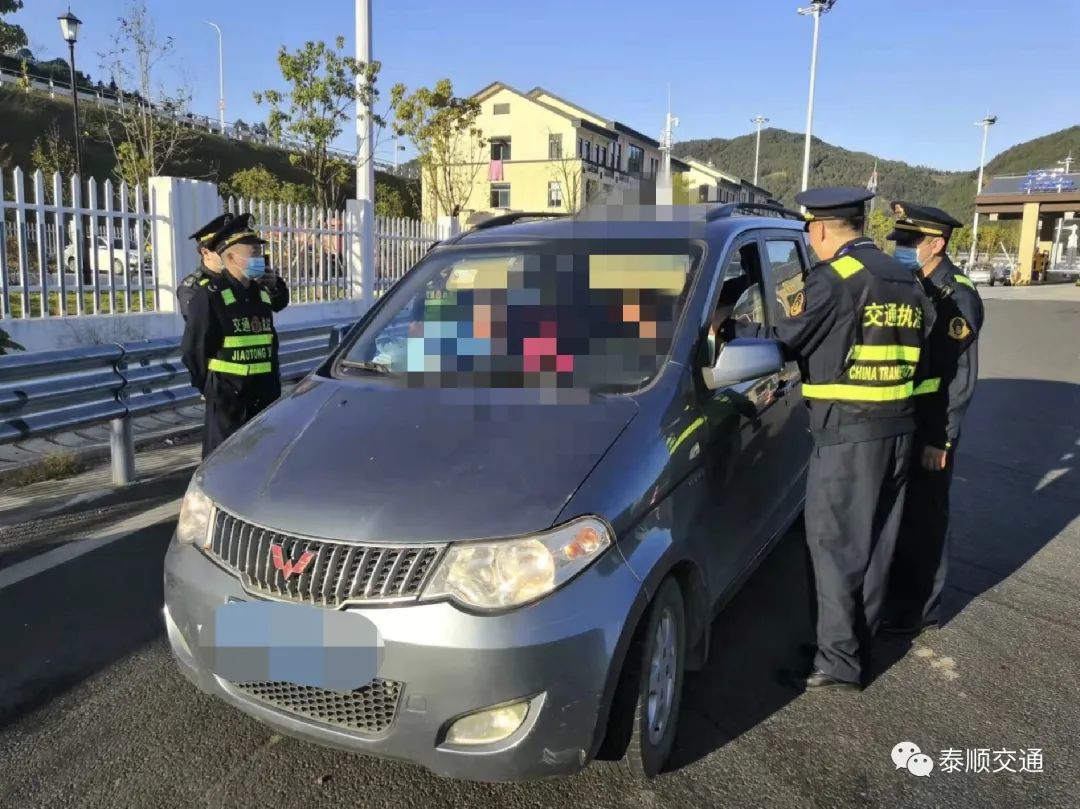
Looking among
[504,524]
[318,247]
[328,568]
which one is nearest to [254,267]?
[328,568]

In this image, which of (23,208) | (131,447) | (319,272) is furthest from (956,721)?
(319,272)

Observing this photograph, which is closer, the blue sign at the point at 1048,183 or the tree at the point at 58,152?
the tree at the point at 58,152

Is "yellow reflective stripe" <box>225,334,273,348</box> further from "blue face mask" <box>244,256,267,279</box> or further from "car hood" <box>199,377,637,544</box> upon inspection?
"car hood" <box>199,377,637,544</box>

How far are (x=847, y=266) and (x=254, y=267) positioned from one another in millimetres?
3234

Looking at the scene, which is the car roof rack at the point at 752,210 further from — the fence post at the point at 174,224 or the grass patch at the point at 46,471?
the fence post at the point at 174,224

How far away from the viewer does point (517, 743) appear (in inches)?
84.8

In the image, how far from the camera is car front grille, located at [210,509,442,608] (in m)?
2.18

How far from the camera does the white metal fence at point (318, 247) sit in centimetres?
1070

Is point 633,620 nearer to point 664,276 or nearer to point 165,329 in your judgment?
point 664,276

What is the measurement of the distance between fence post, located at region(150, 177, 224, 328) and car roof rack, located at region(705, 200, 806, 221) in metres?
6.89

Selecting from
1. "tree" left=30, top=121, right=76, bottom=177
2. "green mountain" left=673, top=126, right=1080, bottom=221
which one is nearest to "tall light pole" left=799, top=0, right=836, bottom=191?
"tree" left=30, top=121, right=76, bottom=177

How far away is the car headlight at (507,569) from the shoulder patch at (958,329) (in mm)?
2440

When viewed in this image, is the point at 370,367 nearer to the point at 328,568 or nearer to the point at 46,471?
the point at 328,568

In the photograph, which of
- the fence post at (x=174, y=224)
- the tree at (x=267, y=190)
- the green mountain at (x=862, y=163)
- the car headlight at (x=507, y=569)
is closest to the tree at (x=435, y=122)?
the tree at (x=267, y=190)
